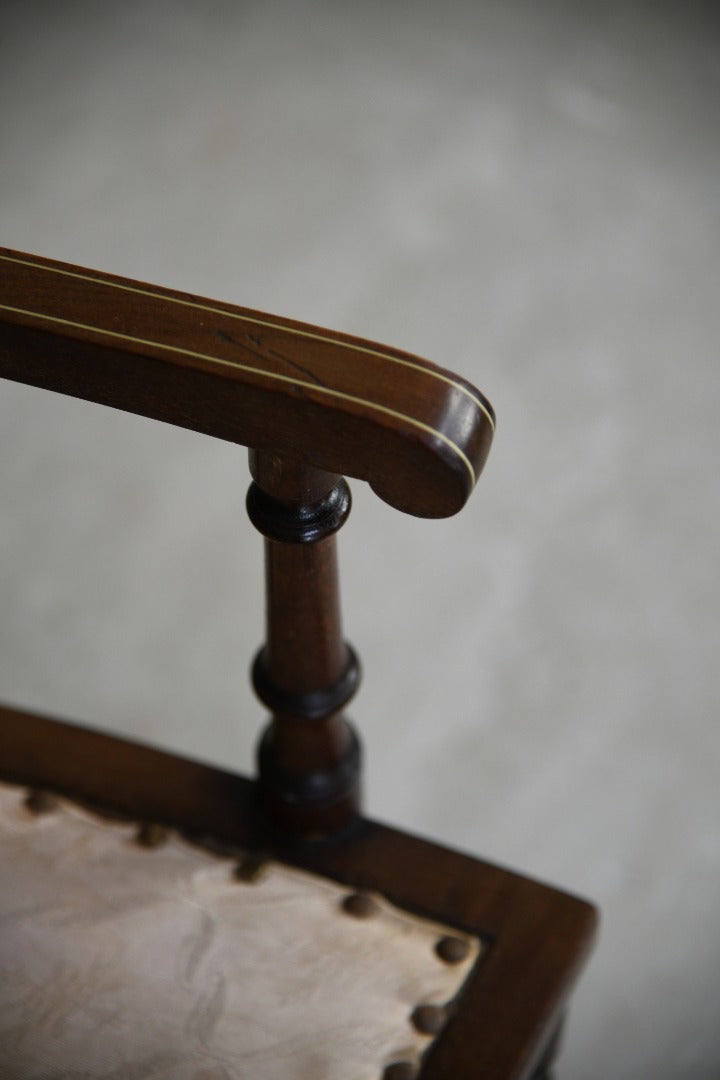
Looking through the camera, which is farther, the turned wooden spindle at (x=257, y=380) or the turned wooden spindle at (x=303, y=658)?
the turned wooden spindle at (x=303, y=658)

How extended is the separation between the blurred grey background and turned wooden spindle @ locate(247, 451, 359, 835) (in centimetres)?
76

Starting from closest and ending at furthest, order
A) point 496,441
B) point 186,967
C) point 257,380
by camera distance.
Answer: point 257,380 < point 186,967 < point 496,441

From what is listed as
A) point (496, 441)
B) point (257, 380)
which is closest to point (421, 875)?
point (257, 380)

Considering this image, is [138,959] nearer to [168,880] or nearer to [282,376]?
[168,880]

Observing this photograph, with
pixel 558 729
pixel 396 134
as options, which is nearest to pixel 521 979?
pixel 558 729

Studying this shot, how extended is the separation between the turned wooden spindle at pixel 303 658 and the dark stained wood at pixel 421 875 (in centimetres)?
3

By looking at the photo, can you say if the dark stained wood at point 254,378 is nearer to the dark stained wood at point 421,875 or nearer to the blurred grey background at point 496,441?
the dark stained wood at point 421,875

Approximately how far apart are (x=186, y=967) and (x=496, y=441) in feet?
4.74

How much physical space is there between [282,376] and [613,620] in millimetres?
1404

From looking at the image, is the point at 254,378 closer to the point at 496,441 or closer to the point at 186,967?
the point at 186,967

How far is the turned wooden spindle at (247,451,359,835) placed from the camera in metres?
0.77

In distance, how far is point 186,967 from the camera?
0.90 meters

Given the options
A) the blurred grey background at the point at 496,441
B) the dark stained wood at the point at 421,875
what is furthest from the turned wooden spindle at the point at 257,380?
the blurred grey background at the point at 496,441

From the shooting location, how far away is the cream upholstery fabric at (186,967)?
2.80 feet
